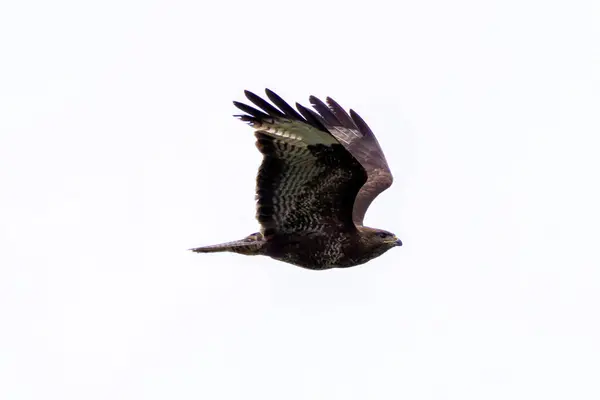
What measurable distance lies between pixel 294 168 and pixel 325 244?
120 cm

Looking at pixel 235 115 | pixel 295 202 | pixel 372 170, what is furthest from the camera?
pixel 372 170

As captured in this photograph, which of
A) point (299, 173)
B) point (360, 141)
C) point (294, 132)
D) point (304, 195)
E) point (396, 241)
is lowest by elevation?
point (396, 241)

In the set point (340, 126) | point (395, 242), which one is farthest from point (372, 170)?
point (395, 242)

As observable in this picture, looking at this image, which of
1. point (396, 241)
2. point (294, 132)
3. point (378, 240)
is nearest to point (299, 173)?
point (294, 132)

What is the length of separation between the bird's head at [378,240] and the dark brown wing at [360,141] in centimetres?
169

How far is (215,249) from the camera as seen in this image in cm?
1391

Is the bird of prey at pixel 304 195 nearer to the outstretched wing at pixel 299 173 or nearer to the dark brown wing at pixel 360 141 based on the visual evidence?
the outstretched wing at pixel 299 173

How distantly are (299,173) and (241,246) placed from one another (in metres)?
1.26

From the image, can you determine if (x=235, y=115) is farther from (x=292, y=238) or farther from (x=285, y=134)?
(x=292, y=238)

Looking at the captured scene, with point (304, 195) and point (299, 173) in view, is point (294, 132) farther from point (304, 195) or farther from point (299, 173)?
point (304, 195)

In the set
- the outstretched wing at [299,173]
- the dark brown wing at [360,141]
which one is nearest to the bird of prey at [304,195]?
the outstretched wing at [299,173]

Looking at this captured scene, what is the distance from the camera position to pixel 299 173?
1309 cm

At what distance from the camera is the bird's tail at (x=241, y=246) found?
1386cm

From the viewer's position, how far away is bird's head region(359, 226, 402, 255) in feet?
46.4
